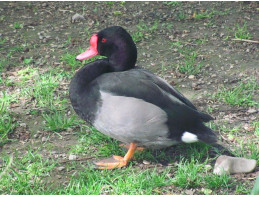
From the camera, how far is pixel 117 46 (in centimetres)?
373

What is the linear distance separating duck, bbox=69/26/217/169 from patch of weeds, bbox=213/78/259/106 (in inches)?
35.9

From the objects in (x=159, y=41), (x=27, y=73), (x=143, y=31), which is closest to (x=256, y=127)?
(x=159, y=41)

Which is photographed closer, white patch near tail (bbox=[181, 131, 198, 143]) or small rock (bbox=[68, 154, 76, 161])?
white patch near tail (bbox=[181, 131, 198, 143])

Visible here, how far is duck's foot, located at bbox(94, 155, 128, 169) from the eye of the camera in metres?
3.44

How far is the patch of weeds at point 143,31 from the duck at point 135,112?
2.18 metres

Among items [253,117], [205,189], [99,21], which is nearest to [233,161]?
[205,189]

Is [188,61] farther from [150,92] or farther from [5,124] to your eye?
[5,124]

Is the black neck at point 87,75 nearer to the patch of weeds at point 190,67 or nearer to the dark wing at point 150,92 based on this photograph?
the dark wing at point 150,92

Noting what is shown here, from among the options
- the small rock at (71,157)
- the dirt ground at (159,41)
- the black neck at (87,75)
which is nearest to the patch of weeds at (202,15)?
the dirt ground at (159,41)

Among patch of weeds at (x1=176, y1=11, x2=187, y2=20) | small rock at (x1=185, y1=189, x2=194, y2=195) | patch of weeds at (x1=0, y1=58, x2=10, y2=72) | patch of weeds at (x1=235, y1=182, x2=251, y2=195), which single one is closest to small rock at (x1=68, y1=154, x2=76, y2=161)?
small rock at (x1=185, y1=189, x2=194, y2=195)

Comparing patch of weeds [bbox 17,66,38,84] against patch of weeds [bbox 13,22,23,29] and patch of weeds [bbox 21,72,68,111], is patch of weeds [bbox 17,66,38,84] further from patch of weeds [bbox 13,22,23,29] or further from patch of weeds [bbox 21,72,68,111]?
patch of weeds [bbox 13,22,23,29]

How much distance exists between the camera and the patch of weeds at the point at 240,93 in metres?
4.32

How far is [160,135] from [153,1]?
4.04 metres

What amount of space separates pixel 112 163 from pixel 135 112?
49cm
